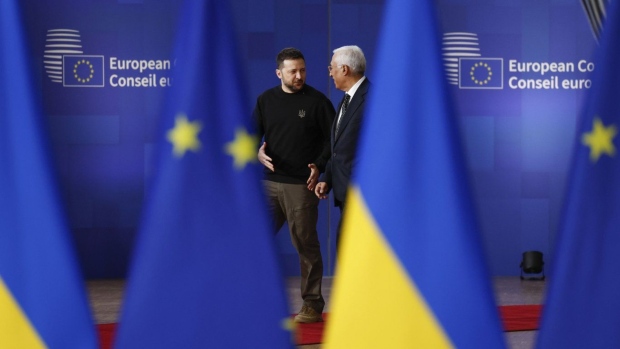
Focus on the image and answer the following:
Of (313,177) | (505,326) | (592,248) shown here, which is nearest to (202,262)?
(592,248)

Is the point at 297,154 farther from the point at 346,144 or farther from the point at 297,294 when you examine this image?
the point at 297,294

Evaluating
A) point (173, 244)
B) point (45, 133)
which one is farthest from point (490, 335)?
point (45, 133)

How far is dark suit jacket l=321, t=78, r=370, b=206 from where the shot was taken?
5641mm

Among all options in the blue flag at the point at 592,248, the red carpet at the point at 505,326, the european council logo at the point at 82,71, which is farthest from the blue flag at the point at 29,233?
the european council logo at the point at 82,71

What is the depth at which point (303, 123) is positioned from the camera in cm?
610

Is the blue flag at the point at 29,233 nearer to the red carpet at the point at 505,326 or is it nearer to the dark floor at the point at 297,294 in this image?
the red carpet at the point at 505,326

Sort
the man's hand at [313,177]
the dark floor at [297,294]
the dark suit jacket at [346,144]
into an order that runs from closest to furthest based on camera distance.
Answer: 1. the dark suit jacket at [346,144]
2. the man's hand at [313,177]
3. the dark floor at [297,294]

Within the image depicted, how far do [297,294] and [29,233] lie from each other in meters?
5.29

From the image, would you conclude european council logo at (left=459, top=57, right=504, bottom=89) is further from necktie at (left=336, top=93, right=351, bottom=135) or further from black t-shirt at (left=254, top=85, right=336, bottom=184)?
necktie at (left=336, top=93, right=351, bottom=135)

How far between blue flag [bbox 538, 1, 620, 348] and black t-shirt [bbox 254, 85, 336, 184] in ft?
11.4

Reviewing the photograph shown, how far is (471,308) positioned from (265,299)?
456 mm

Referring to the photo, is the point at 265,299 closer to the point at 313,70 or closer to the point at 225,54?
the point at 225,54

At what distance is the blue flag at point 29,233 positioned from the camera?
2623 millimetres

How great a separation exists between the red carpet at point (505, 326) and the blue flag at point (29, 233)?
265 centimetres
